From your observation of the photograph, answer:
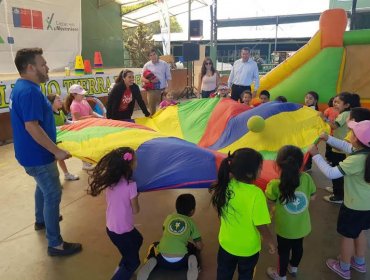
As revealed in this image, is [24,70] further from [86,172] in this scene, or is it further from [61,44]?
[61,44]

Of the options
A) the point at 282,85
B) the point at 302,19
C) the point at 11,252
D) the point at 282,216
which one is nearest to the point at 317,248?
the point at 282,216

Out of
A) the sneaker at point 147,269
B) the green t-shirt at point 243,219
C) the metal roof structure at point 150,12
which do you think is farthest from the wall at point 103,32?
the green t-shirt at point 243,219

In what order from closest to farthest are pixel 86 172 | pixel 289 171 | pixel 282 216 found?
pixel 289 171 < pixel 282 216 < pixel 86 172

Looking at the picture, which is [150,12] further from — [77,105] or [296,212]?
[296,212]

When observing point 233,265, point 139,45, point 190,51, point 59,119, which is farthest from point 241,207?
point 139,45

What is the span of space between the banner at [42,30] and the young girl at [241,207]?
21.8 ft

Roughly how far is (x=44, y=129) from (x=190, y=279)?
1.44 m

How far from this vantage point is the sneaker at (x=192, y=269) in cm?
223

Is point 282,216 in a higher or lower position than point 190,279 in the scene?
higher

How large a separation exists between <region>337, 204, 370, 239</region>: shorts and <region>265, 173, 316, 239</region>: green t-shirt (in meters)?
Answer: 0.33

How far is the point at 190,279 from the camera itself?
2.21 m

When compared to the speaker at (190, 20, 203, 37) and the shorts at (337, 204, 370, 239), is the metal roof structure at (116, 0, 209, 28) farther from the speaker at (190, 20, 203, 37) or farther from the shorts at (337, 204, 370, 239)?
the shorts at (337, 204, 370, 239)

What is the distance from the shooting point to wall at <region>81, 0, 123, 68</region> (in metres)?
11.5

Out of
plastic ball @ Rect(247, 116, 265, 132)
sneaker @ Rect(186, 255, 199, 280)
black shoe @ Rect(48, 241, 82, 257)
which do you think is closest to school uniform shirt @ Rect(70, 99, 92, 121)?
black shoe @ Rect(48, 241, 82, 257)
